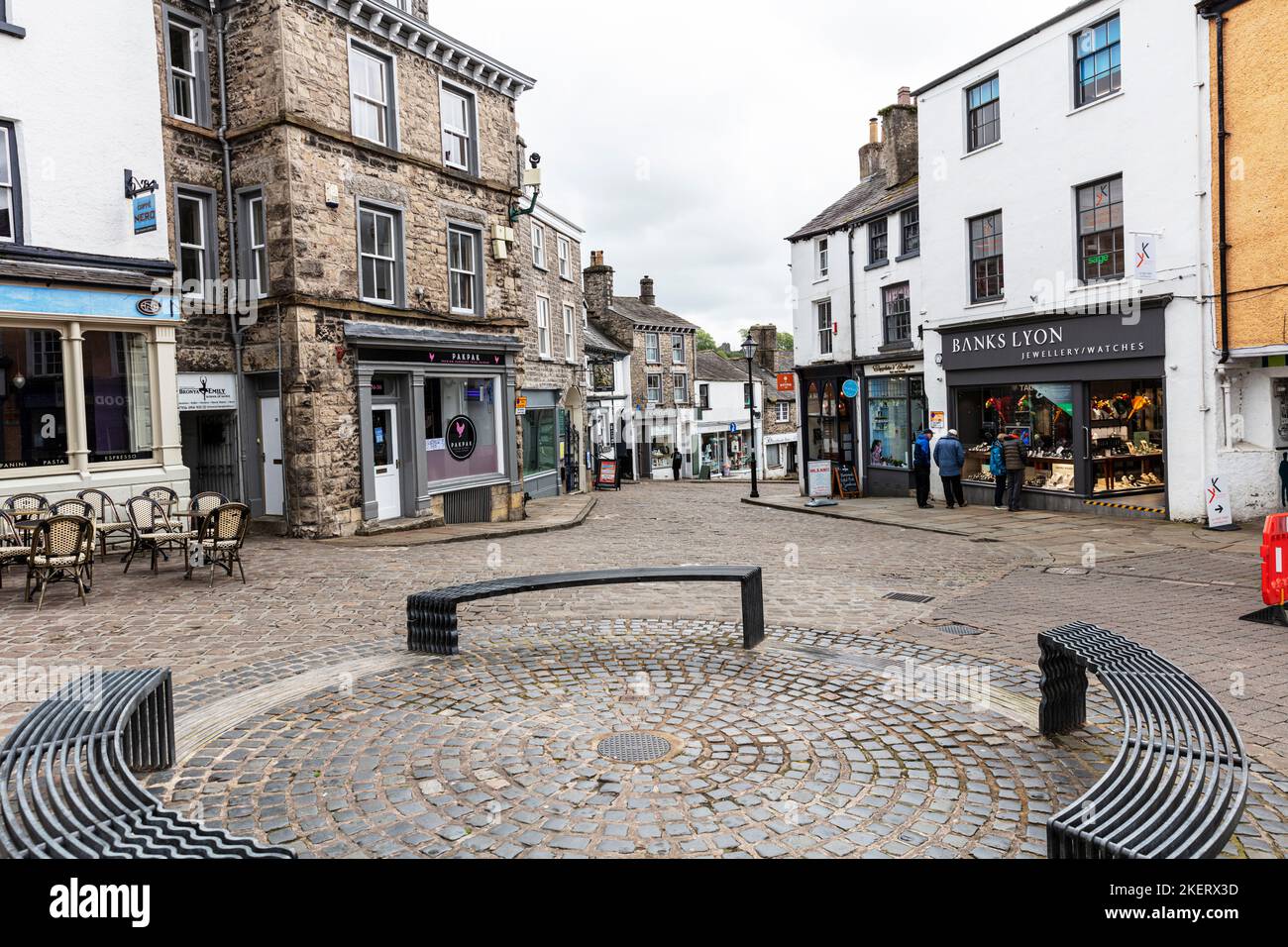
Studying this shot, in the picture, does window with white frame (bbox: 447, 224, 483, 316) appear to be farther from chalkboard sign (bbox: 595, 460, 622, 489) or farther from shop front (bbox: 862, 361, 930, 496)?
chalkboard sign (bbox: 595, 460, 622, 489)

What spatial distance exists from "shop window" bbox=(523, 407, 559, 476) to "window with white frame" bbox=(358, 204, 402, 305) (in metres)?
10.0

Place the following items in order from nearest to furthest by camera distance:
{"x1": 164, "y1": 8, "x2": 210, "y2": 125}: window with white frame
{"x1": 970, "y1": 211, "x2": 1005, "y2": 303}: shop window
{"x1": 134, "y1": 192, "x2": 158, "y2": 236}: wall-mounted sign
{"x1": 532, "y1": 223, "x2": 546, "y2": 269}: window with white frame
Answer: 1. {"x1": 134, "y1": 192, "x2": 158, "y2": 236}: wall-mounted sign
2. {"x1": 164, "y1": 8, "x2": 210, "y2": 125}: window with white frame
3. {"x1": 970, "y1": 211, "x2": 1005, "y2": 303}: shop window
4. {"x1": 532, "y1": 223, "x2": 546, "y2": 269}: window with white frame

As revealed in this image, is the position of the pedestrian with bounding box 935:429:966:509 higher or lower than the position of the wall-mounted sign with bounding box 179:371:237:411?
lower

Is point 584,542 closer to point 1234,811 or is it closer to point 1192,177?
point 1192,177

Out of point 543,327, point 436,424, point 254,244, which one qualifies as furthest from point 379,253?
point 543,327

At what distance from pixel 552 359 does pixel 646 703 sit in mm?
24796

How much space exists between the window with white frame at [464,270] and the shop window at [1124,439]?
13.1 meters

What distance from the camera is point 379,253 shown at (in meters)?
17.6

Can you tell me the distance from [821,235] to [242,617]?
73.7 feet

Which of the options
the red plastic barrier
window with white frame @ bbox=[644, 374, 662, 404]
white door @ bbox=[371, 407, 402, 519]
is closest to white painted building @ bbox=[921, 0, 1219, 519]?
the red plastic barrier

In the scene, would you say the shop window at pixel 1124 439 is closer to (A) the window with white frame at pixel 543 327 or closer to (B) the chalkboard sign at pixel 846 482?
(B) the chalkboard sign at pixel 846 482

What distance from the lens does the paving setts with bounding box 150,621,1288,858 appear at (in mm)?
4262

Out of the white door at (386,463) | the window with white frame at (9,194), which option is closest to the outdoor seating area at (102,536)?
the white door at (386,463)

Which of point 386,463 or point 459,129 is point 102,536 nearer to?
point 386,463
